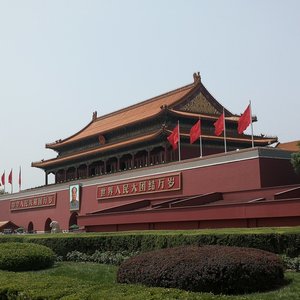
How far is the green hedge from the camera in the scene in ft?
33.6

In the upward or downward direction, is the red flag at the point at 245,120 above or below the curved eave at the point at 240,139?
below

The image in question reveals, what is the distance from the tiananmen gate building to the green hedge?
3.76 meters

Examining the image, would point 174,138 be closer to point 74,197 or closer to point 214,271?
point 74,197

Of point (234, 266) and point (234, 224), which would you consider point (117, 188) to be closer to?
point (234, 224)

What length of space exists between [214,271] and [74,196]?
93.5 feet

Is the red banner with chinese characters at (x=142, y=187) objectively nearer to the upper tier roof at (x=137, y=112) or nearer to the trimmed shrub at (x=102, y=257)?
the upper tier roof at (x=137, y=112)

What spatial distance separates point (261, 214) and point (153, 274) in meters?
8.65

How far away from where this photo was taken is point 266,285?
24.8ft

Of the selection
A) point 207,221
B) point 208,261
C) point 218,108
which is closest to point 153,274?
point 208,261

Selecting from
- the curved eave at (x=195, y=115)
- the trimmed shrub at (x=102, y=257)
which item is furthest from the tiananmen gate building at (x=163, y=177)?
the trimmed shrub at (x=102, y=257)

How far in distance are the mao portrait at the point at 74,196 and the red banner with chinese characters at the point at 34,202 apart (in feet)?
10.0

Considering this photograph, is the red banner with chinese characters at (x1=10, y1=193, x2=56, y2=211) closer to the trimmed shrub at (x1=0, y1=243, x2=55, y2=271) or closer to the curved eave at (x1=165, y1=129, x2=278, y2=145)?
the curved eave at (x1=165, y1=129, x2=278, y2=145)

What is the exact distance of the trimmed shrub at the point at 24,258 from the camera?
1210 centimetres

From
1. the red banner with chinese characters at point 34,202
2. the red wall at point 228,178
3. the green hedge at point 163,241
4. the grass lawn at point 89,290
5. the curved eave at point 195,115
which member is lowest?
the grass lawn at point 89,290
